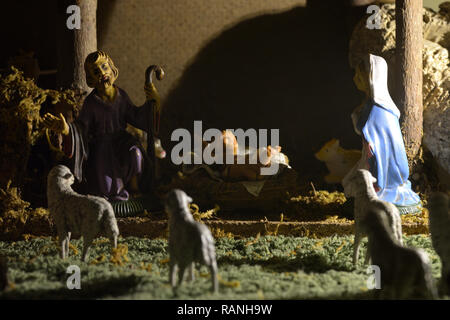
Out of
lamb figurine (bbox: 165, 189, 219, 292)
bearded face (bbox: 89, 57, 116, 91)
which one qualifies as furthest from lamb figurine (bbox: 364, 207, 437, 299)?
bearded face (bbox: 89, 57, 116, 91)

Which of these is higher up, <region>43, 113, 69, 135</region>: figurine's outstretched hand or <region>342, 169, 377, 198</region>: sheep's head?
<region>43, 113, 69, 135</region>: figurine's outstretched hand

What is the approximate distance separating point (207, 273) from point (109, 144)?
6.58 feet

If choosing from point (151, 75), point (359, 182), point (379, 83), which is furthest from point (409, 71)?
point (151, 75)

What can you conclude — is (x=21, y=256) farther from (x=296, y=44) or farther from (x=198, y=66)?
(x=296, y=44)

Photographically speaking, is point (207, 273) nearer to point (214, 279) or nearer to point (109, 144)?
point (214, 279)

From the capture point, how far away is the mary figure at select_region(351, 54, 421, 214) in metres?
5.24

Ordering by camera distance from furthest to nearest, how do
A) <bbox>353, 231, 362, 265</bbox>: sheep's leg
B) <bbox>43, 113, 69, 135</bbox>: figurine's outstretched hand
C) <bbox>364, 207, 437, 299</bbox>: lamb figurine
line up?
<bbox>43, 113, 69, 135</bbox>: figurine's outstretched hand < <bbox>353, 231, 362, 265</bbox>: sheep's leg < <bbox>364, 207, 437, 299</bbox>: lamb figurine

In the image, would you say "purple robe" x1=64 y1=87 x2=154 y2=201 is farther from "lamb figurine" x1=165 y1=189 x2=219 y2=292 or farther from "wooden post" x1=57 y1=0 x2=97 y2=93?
"lamb figurine" x1=165 y1=189 x2=219 y2=292

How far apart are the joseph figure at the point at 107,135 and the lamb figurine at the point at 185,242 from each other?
1.88 m

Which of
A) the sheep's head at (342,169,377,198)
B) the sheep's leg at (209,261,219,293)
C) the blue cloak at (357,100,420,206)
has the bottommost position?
the sheep's leg at (209,261,219,293)

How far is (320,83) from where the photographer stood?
25.6 ft

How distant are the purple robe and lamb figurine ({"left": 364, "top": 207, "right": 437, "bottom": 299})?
2.76 meters

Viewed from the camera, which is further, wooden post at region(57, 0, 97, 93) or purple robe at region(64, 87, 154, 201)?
wooden post at region(57, 0, 97, 93)
